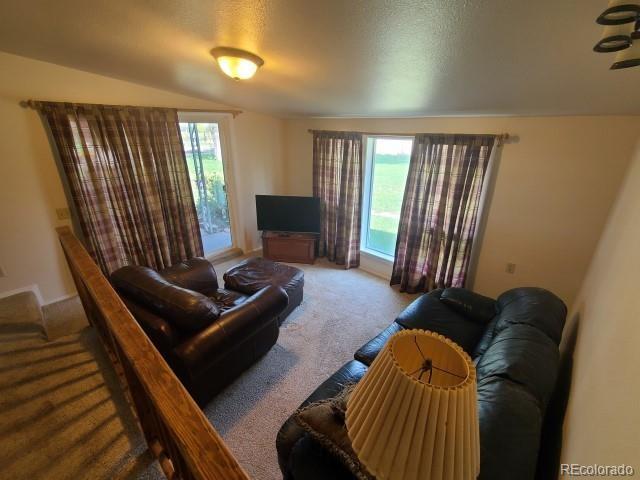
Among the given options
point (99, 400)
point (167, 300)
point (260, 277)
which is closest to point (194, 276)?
point (260, 277)

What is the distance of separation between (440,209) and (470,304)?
1.16 meters

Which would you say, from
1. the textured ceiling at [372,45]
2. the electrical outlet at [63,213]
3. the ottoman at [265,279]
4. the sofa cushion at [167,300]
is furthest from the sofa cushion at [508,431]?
the electrical outlet at [63,213]

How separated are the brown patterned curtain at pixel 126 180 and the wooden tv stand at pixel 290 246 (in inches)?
43.8

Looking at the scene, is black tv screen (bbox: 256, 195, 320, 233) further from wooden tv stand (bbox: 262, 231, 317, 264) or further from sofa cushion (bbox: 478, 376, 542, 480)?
sofa cushion (bbox: 478, 376, 542, 480)

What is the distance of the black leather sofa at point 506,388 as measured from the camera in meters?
0.96

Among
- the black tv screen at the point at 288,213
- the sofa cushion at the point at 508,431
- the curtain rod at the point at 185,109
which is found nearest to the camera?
the sofa cushion at the point at 508,431

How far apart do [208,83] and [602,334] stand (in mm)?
3277

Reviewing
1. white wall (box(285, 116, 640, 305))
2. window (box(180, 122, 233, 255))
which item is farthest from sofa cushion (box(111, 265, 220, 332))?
white wall (box(285, 116, 640, 305))

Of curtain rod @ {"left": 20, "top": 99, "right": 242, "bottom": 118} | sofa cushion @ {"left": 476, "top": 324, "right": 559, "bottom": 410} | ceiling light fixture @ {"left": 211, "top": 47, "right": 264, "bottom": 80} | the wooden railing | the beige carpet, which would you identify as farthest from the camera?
curtain rod @ {"left": 20, "top": 99, "right": 242, "bottom": 118}

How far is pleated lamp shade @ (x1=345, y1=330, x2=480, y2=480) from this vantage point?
513 millimetres

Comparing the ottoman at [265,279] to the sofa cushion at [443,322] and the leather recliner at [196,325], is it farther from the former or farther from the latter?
the sofa cushion at [443,322]

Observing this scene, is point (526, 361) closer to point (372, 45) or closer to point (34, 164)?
point (372, 45)

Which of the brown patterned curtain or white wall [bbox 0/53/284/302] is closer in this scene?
white wall [bbox 0/53/284/302]

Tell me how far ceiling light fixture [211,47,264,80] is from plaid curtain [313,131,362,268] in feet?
6.86
